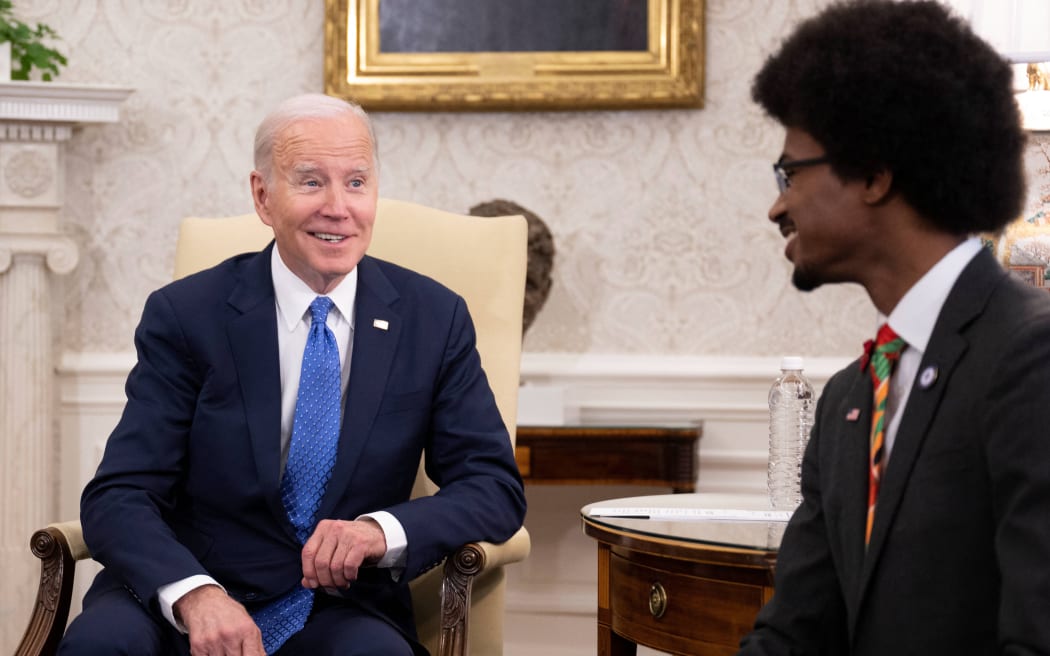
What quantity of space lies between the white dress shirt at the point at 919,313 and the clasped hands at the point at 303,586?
1.16 m

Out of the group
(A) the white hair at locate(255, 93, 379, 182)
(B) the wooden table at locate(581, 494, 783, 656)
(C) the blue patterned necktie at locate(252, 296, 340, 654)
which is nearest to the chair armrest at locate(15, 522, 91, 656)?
(C) the blue patterned necktie at locate(252, 296, 340, 654)

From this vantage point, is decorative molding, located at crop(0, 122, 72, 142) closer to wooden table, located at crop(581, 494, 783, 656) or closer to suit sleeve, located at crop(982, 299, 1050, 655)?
wooden table, located at crop(581, 494, 783, 656)

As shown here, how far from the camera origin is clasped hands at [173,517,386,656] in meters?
2.25

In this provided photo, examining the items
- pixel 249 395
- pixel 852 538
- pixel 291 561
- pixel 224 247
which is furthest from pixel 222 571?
pixel 852 538

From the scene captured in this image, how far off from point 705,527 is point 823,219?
3.57ft

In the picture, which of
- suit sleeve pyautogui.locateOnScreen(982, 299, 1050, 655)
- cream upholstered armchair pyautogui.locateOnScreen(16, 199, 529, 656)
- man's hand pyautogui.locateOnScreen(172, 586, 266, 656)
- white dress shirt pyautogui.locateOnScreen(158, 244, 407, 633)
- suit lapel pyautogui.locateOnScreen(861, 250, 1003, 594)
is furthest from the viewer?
cream upholstered armchair pyautogui.locateOnScreen(16, 199, 529, 656)

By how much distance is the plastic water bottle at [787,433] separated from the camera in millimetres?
2848

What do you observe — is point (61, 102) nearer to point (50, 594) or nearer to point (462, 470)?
point (50, 594)

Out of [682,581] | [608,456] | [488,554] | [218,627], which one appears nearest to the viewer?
[218,627]

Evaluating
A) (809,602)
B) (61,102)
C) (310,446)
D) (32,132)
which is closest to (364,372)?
(310,446)

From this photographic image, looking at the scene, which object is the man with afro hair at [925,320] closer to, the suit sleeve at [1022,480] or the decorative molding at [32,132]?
the suit sleeve at [1022,480]

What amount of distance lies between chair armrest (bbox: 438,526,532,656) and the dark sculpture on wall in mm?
1684

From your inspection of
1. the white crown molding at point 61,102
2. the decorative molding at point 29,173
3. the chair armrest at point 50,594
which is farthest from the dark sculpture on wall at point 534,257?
the chair armrest at point 50,594

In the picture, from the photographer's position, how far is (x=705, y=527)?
2490mm
